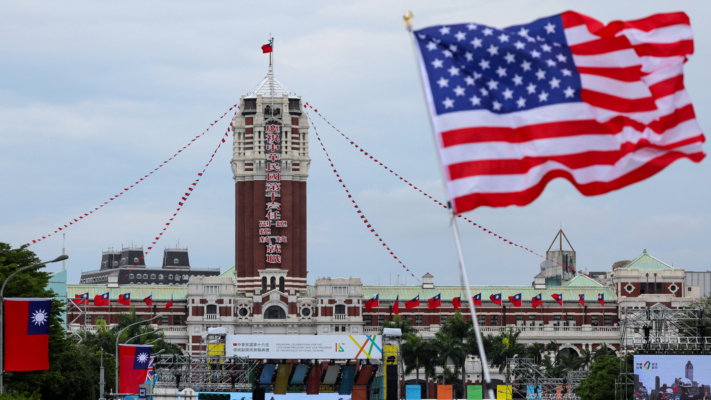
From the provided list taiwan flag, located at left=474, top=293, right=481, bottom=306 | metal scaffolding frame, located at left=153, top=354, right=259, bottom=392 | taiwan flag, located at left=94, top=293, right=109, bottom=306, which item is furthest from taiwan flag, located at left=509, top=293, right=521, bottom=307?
taiwan flag, located at left=94, top=293, right=109, bottom=306

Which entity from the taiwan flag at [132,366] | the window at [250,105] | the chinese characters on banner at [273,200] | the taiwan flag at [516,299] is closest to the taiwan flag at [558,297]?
the taiwan flag at [516,299]

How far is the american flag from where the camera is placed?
61.1 ft

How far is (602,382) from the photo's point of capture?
81250 millimetres

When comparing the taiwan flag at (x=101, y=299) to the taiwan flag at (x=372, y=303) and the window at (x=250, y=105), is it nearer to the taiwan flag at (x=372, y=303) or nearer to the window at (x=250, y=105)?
the window at (x=250, y=105)

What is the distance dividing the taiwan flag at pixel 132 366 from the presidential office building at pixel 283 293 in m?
58.6

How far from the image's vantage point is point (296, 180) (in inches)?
4845

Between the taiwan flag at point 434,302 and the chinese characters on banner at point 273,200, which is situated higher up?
the chinese characters on banner at point 273,200

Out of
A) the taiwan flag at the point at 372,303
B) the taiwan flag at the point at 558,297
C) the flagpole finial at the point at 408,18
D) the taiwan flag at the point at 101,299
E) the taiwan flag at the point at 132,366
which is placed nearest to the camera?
the flagpole finial at the point at 408,18

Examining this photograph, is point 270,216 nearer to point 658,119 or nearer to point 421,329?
point 421,329

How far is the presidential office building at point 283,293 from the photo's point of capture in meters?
121

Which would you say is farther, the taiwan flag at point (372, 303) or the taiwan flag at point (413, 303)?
→ the taiwan flag at point (413, 303)

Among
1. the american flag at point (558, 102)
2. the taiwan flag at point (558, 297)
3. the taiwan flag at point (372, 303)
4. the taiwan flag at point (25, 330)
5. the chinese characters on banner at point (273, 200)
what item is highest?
the chinese characters on banner at point (273, 200)

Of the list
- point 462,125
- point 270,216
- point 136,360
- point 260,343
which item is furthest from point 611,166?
point 270,216

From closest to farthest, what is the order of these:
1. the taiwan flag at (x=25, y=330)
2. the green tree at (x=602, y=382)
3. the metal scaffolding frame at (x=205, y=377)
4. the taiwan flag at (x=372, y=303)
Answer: the taiwan flag at (x=25, y=330), the green tree at (x=602, y=382), the metal scaffolding frame at (x=205, y=377), the taiwan flag at (x=372, y=303)
